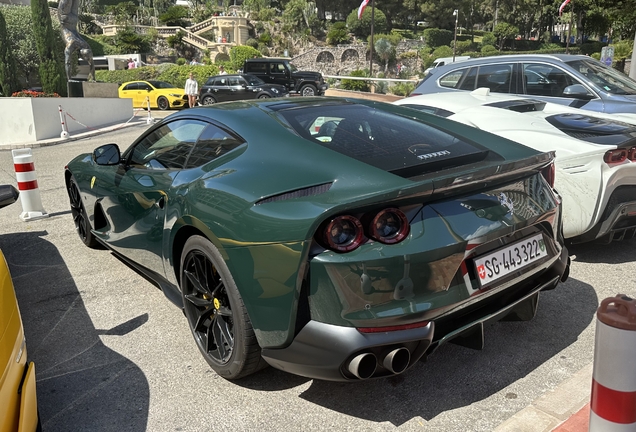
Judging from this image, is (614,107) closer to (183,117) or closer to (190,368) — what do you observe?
(183,117)

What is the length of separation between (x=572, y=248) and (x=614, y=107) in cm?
265

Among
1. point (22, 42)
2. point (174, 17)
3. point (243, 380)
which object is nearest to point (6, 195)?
point (243, 380)

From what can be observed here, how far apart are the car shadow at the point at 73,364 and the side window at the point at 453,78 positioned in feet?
20.0

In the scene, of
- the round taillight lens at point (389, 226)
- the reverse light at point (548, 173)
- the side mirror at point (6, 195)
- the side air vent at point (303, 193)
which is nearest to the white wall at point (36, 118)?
the side mirror at point (6, 195)

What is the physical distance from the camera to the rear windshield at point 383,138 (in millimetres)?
2793

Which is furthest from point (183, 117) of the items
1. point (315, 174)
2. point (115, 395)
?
point (115, 395)

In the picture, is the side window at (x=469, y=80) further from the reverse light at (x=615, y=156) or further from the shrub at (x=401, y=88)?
the shrub at (x=401, y=88)

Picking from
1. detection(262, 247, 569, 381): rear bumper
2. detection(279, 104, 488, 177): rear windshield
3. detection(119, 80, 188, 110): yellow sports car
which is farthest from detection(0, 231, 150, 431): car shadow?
detection(119, 80, 188, 110): yellow sports car

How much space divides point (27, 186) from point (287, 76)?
2307 centimetres

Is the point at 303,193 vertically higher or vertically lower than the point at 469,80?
lower

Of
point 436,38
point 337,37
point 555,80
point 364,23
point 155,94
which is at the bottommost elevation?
point 155,94

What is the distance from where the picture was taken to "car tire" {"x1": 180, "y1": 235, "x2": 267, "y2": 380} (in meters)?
2.77

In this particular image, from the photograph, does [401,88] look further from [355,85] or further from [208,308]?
[208,308]

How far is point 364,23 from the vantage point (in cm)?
7512
